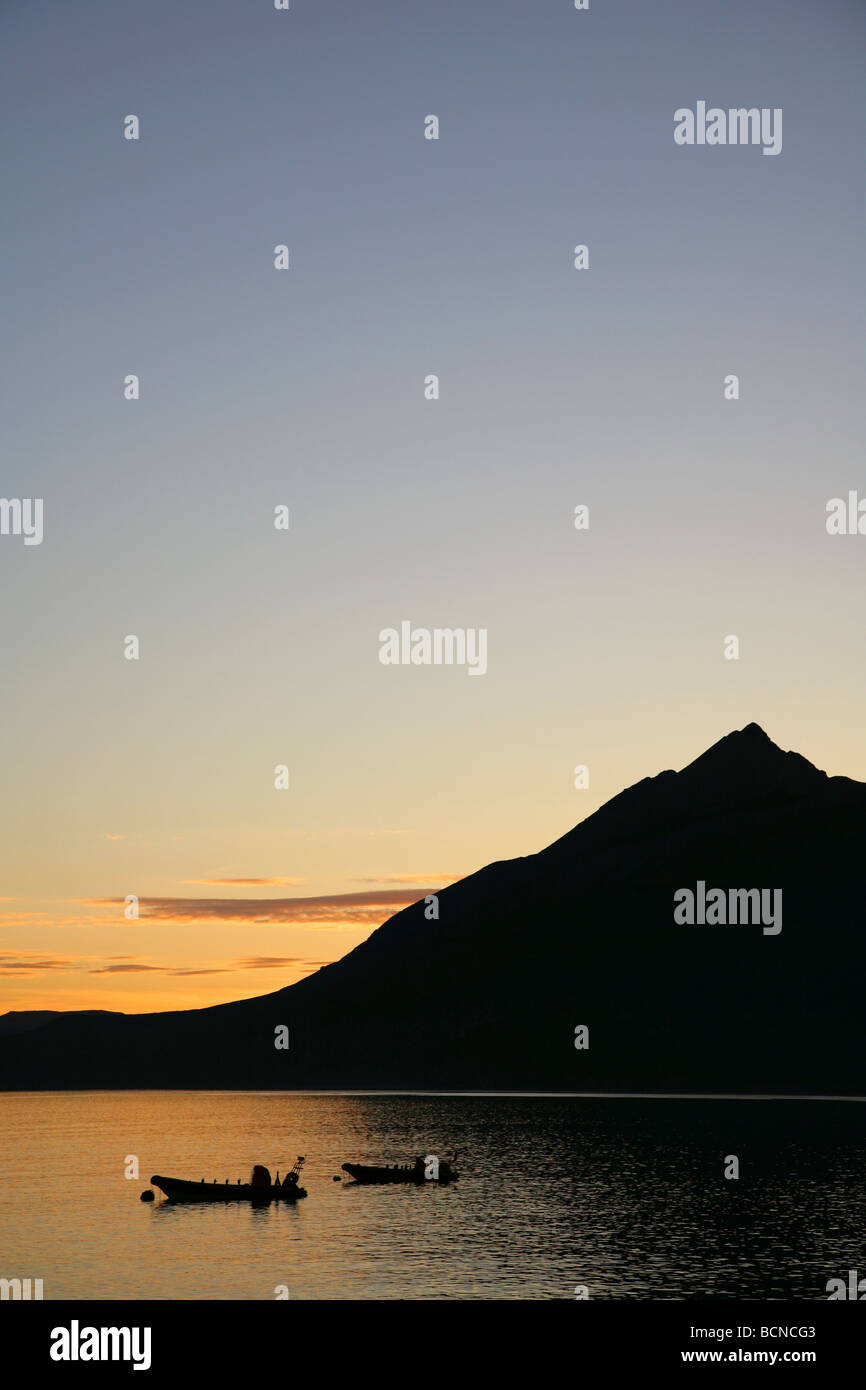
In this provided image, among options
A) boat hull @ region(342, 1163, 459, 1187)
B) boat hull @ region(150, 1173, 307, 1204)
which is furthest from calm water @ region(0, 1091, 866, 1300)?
boat hull @ region(342, 1163, 459, 1187)

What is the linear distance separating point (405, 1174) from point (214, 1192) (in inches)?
1102

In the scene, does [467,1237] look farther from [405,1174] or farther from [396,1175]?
[396,1175]

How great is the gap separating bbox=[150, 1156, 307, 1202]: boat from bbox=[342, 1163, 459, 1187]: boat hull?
22149mm

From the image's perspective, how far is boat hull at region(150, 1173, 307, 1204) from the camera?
128 meters

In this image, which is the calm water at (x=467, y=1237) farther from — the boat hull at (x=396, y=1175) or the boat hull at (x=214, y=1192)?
the boat hull at (x=396, y=1175)

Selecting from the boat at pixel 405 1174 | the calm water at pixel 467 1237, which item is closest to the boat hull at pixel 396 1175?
the boat at pixel 405 1174

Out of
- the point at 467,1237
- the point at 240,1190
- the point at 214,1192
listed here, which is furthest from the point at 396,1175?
the point at 467,1237

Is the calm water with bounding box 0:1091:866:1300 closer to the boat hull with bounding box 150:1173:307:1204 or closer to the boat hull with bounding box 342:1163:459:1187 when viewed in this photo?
the boat hull with bounding box 150:1173:307:1204

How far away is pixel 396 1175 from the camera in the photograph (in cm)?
15112
